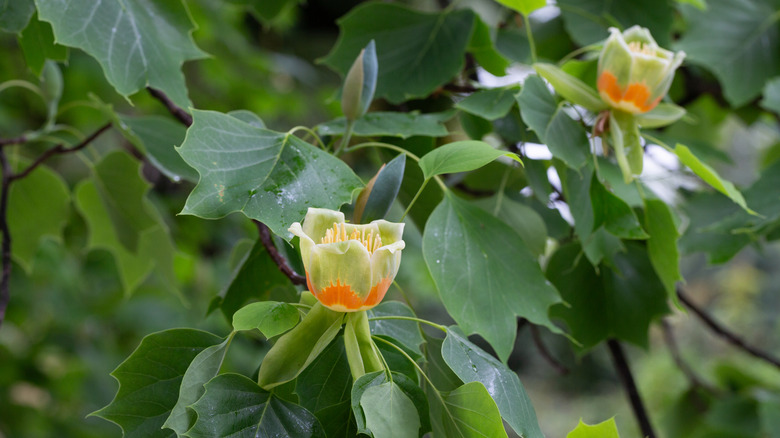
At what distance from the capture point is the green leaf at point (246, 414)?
38cm

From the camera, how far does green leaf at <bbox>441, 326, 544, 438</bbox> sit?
41 centimetres

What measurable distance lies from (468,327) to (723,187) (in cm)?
24

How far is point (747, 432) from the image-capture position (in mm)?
1067

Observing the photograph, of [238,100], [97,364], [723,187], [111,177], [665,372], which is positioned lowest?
[665,372]

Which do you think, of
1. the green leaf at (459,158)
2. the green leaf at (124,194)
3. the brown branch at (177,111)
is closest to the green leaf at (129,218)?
the green leaf at (124,194)

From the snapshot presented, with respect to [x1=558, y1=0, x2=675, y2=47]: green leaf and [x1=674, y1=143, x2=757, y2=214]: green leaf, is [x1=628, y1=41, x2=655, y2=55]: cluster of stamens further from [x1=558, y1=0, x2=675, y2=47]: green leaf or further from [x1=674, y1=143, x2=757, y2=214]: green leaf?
[x1=558, y1=0, x2=675, y2=47]: green leaf

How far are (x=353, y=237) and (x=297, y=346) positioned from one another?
0.08 metres

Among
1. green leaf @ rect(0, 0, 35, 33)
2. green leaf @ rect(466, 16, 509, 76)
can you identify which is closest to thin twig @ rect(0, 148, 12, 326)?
green leaf @ rect(0, 0, 35, 33)

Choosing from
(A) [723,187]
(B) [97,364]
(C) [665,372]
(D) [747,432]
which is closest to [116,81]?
(A) [723,187]

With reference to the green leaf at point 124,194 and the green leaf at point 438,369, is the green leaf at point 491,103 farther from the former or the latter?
the green leaf at point 124,194

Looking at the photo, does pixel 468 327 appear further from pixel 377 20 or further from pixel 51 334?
pixel 51 334

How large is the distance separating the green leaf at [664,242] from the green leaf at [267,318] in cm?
35

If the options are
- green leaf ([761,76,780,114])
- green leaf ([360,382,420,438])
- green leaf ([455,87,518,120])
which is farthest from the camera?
green leaf ([761,76,780,114])

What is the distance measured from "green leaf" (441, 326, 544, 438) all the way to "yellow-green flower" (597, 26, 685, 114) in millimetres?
265
